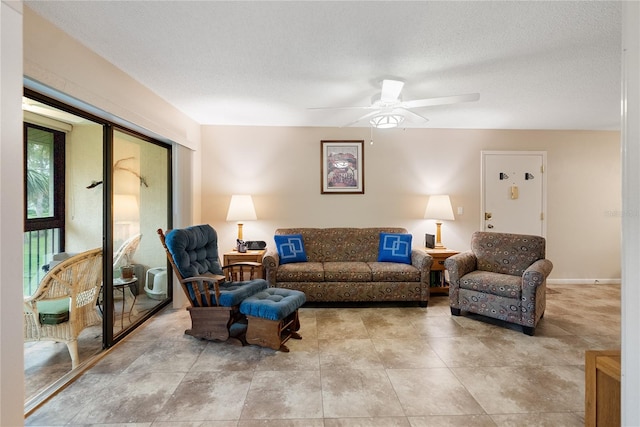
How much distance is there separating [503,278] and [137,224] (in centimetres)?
395

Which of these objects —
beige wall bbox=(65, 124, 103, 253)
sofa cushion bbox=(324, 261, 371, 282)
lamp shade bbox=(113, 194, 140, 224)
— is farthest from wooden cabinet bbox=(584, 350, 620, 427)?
lamp shade bbox=(113, 194, 140, 224)

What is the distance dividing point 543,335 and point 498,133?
297 cm

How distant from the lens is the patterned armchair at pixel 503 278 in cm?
273

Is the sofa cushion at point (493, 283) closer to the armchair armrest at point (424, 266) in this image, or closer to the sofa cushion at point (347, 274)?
the armchair armrest at point (424, 266)

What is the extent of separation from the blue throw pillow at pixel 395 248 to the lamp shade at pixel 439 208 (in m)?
0.53

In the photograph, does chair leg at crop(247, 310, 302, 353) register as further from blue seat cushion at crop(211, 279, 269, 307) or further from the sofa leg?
the sofa leg

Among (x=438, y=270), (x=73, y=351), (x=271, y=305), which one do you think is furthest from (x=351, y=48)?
(x=73, y=351)

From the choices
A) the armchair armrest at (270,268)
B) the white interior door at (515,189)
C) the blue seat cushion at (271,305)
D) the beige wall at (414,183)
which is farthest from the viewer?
the white interior door at (515,189)

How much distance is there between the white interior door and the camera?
434cm

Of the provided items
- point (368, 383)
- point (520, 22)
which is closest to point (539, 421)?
point (368, 383)

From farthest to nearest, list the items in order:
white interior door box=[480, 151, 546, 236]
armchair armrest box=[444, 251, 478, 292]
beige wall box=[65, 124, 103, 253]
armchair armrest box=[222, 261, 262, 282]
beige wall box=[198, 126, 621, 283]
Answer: white interior door box=[480, 151, 546, 236], beige wall box=[198, 126, 621, 283], armchair armrest box=[444, 251, 478, 292], armchair armrest box=[222, 261, 262, 282], beige wall box=[65, 124, 103, 253]

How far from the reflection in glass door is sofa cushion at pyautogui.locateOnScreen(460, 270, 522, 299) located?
3.53 meters

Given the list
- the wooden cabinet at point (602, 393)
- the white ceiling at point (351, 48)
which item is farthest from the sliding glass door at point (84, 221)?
the wooden cabinet at point (602, 393)

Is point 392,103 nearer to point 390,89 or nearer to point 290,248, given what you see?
point 390,89
